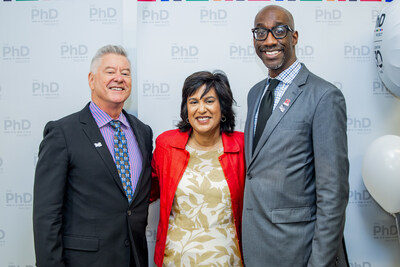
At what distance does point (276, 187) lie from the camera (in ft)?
5.50

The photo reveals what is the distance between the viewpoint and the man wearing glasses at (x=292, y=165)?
155cm

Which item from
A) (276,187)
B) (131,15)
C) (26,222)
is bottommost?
(26,222)

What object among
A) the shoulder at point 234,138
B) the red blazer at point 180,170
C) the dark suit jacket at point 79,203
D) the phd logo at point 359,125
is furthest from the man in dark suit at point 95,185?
Result: the phd logo at point 359,125

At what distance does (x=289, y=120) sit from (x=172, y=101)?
120 centimetres

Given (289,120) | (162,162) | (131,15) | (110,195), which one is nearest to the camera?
(289,120)

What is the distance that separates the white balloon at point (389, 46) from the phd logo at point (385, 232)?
100cm

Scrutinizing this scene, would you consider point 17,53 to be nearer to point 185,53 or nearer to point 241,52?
point 185,53

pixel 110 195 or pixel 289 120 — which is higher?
pixel 289 120

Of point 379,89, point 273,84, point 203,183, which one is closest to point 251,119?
point 273,84

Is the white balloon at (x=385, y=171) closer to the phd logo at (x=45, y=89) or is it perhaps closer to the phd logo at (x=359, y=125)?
the phd logo at (x=359, y=125)

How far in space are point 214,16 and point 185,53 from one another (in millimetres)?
340

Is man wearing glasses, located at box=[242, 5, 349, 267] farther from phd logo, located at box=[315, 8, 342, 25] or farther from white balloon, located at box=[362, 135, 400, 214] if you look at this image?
phd logo, located at box=[315, 8, 342, 25]

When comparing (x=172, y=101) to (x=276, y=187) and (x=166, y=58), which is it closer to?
(x=166, y=58)

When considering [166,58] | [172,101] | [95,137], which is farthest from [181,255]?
[166,58]
